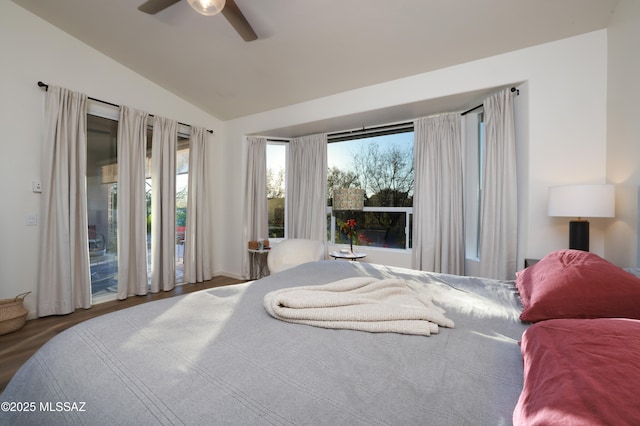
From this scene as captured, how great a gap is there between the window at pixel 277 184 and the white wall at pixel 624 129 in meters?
3.76

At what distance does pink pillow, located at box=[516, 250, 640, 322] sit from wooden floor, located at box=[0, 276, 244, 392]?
9.66 feet

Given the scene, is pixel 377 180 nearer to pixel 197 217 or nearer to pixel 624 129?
pixel 624 129

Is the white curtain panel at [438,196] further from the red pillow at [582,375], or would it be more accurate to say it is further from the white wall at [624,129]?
the red pillow at [582,375]

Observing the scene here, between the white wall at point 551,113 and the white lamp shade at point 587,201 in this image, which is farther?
the white wall at point 551,113

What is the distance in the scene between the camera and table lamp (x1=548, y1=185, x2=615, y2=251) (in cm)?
199

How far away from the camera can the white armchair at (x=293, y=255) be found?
3352 mm

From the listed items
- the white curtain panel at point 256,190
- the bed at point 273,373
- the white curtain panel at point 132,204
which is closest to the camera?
the bed at point 273,373

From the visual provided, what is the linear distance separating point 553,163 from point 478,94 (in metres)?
0.97

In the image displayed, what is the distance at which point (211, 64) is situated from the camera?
3.31 meters

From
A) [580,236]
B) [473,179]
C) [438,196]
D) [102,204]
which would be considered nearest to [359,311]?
[580,236]

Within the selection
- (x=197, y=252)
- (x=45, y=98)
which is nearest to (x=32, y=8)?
(x=45, y=98)

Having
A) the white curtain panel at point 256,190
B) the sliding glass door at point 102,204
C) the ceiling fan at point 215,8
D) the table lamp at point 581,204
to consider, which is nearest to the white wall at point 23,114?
the sliding glass door at point 102,204

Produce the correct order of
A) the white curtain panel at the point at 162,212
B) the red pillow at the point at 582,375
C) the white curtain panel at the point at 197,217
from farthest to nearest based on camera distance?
the white curtain panel at the point at 197,217 < the white curtain panel at the point at 162,212 < the red pillow at the point at 582,375

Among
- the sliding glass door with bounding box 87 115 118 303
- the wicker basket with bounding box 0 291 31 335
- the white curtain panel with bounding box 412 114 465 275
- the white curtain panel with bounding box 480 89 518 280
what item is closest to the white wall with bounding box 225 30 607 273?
the white curtain panel with bounding box 480 89 518 280
